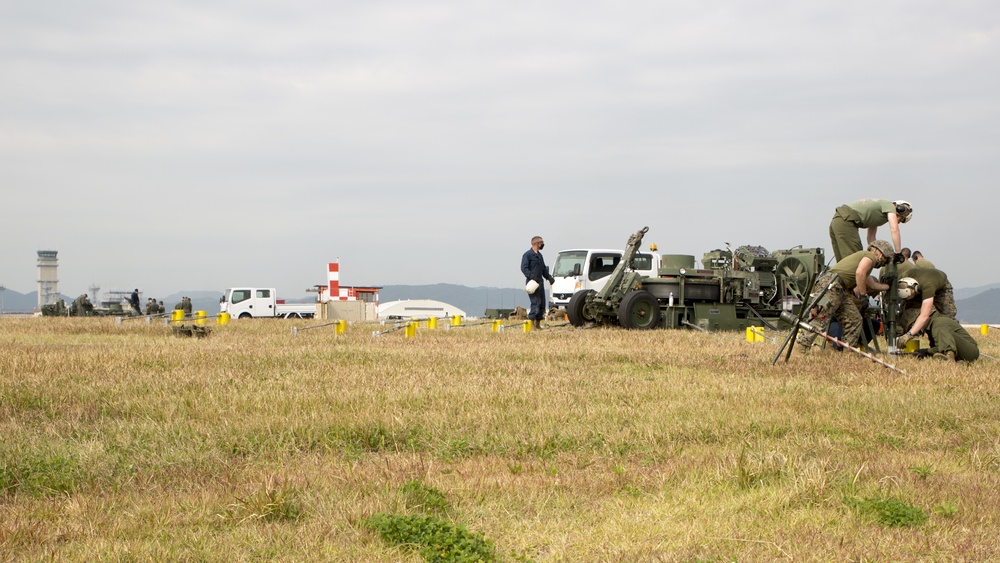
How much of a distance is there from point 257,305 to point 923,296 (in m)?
39.4

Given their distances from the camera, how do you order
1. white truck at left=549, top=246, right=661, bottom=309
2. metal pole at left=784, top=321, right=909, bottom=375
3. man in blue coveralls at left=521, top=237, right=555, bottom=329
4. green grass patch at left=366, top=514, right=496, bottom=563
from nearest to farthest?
green grass patch at left=366, top=514, right=496, bottom=563 → metal pole at left=784, top=321, right=909, bottom=375 → man in blue coveralls at left=521, top=237, right=555, bottom=329 → white truck at left=549, top=246, right=661, bottom=309

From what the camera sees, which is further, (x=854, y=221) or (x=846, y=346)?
(x=854, y=221)

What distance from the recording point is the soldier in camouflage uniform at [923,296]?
424 inches

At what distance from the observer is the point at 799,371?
9242 millimetres

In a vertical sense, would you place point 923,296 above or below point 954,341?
above

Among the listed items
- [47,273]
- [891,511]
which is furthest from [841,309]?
[47,273]

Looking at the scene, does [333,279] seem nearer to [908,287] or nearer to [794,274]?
[794,274]

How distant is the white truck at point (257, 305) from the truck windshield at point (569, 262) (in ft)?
68.6

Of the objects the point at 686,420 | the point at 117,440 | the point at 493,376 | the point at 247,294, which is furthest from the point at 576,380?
the point at 247,294

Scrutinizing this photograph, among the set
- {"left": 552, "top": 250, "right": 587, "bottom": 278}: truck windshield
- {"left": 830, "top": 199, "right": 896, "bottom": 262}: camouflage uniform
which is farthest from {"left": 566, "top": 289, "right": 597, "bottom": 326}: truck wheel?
{"left": 552, "top": 250, "right": 587, "bottom": 278}: truck windshield

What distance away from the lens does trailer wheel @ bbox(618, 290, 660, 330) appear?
1725cm

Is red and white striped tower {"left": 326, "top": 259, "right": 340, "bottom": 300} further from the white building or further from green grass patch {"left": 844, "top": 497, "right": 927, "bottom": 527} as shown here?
green grass patch {"left": 844, "top": 497, "right": 927, "bottom": 527}

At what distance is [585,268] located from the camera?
88.5 ft

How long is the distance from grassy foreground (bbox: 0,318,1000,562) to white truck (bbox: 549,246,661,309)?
16920 mm
